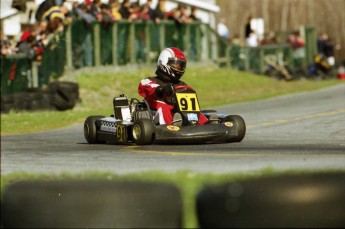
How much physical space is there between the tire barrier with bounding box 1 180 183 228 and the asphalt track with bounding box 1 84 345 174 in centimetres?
54

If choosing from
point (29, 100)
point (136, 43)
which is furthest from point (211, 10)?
point (136, 43)

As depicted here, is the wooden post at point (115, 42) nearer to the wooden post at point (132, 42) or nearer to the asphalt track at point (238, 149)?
the wooden post at point (132, 42)

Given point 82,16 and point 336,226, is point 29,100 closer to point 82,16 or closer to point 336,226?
point 82,16

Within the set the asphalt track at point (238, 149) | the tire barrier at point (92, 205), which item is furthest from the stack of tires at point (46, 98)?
the tire barrier at point (92, 205)

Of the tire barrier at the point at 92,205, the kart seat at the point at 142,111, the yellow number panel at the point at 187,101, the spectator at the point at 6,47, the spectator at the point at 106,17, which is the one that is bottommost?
the tire barrier at the point at 92,205

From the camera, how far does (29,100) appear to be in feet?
31.1

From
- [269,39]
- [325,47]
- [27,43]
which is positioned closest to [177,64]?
[27,43]

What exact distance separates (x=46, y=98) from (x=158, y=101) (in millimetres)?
924

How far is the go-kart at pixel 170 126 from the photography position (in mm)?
8141

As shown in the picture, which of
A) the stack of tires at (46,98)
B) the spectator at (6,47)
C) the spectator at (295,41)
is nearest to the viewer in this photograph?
the stack of tires at (46,98)

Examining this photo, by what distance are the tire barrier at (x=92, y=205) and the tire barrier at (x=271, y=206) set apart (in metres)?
0.12

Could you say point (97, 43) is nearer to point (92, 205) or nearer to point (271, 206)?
point (92, 205)

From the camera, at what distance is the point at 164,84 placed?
7816 mm

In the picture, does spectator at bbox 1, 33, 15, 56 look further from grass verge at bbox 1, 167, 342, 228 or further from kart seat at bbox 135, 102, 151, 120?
grass verge at bbox 1, 167, 342, 228
